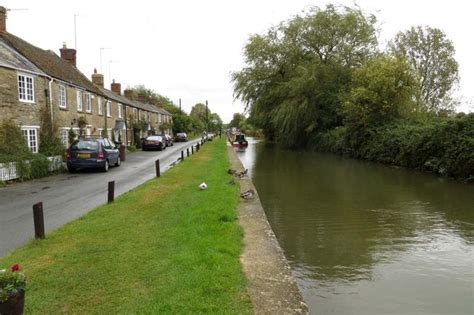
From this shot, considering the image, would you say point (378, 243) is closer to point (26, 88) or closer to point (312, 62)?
point (26, 88)

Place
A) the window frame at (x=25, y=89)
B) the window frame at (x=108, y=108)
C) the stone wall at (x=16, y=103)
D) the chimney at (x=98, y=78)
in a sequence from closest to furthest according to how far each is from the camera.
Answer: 1. the stone wall at (x=16, y=103)
2. the window frame at (x=25, y=89)
3. the window frame at (x=108, y=108)
4. the chimney at (x=98, y=78)

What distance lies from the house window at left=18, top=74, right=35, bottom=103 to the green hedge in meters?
20.2

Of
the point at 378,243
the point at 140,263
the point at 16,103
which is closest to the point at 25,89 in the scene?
the point at 16,103

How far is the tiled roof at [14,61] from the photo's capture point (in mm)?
18500

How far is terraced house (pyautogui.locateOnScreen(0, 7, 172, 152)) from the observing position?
18609 mm

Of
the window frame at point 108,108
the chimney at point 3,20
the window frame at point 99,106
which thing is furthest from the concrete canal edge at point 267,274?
the window frame at point 108,108

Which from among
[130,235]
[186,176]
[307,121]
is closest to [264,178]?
[186,176]

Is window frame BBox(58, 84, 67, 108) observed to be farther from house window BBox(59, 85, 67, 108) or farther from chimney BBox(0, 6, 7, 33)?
chimney BBox(0, 6, 7, 33)

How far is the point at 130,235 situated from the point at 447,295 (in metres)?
5.34

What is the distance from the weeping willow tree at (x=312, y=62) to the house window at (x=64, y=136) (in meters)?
19.1

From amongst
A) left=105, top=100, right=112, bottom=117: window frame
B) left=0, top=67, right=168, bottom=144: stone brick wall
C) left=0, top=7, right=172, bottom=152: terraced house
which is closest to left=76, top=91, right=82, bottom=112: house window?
left=0, top=7, right=172, bottom=152: terraced house

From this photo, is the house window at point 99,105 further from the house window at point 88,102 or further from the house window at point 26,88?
the house window at point 26,88

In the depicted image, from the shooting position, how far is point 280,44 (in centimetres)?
3972

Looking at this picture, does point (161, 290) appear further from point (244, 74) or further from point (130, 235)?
point (244, 74)
